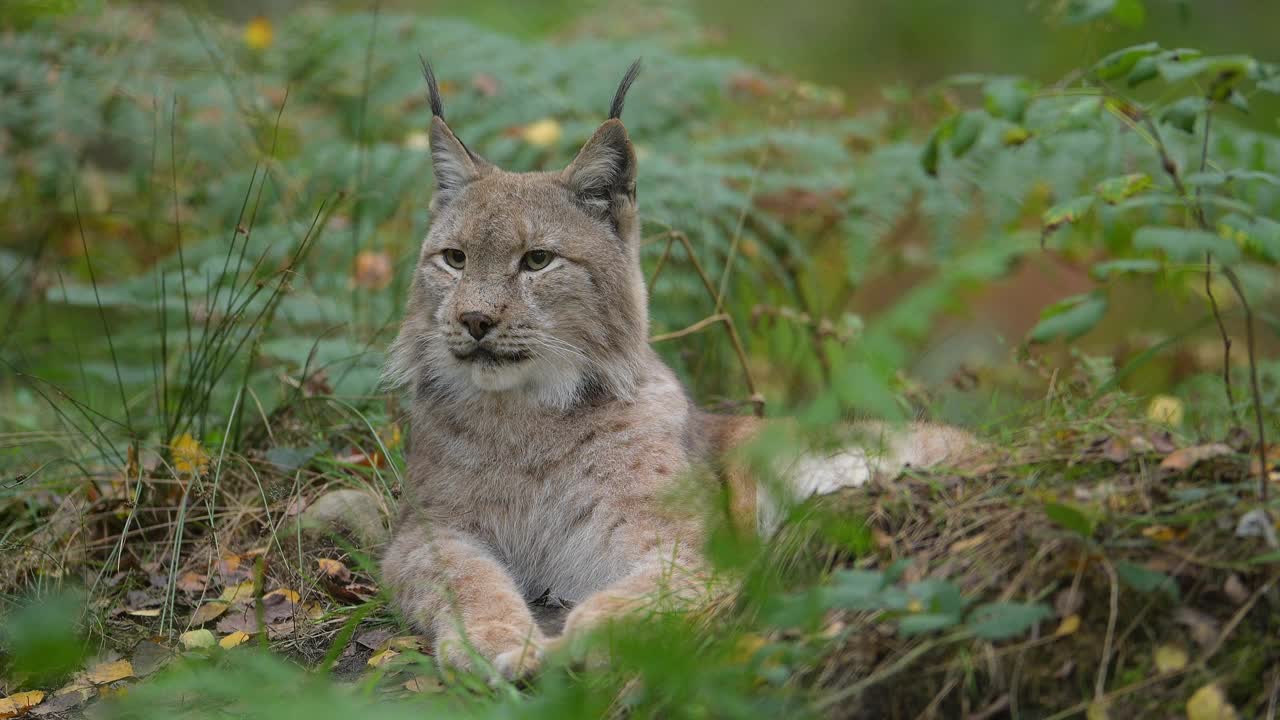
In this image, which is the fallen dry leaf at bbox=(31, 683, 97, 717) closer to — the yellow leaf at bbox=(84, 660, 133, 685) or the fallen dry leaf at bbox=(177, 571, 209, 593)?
the yellow leaf at bbox=(84, 660, 133, 685)

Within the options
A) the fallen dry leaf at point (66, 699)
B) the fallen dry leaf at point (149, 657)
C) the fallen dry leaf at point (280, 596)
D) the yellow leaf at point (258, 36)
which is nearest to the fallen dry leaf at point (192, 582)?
the fallen dry leaf at point (280, 596)

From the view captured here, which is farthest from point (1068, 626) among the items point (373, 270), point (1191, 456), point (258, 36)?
point (258, 36)

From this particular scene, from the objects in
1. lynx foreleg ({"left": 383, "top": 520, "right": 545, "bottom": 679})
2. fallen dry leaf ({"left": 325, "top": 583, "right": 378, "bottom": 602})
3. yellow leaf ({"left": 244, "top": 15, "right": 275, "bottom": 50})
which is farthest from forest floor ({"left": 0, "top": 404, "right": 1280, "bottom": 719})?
yellow leaf ({"left": 244, "top": 15, "right": 275, "bottom": 50})

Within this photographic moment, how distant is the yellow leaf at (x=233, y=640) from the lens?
3.73m

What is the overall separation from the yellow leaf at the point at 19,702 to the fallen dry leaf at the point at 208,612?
500 millimetres

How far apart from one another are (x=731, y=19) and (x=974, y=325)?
574cm

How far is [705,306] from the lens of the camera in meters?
6.46

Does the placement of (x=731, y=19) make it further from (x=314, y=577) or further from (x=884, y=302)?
(x=314, y=577)

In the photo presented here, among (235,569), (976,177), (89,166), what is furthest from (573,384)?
(89,166)

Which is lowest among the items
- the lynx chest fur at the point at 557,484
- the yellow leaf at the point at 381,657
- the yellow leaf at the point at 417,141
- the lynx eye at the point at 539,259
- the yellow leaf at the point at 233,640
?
the yellow leaf at the point at 381,657

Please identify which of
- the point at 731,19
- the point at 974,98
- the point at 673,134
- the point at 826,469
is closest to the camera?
the point at 826,469

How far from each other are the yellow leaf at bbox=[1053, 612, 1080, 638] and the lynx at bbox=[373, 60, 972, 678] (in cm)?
108

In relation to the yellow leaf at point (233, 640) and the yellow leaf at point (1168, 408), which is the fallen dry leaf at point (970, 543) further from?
the yellow leaf at point (233, 640)

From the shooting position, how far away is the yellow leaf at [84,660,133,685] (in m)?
3.61
